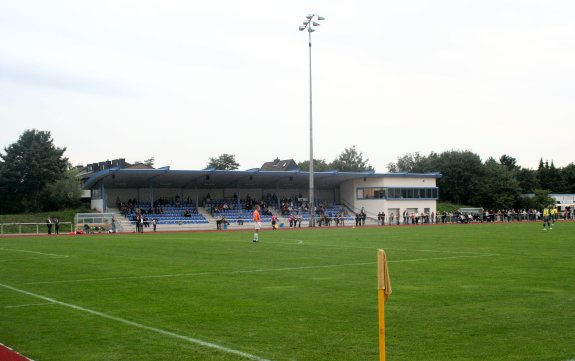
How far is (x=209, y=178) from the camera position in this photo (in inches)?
2655

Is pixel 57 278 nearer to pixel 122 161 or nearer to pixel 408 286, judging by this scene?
pixel 408 286

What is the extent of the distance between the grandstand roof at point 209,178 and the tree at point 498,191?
16.7 m

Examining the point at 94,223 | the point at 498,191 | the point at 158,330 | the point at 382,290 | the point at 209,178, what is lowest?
the point at 158,330

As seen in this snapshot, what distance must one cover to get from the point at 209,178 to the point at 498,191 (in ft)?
150

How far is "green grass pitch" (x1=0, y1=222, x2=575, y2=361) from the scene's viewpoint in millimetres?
Answer: 7793

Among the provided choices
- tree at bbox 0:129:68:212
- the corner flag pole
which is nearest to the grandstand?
tree at bbox 0:129:68:212

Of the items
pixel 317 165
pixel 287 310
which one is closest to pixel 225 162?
pixel 317 165

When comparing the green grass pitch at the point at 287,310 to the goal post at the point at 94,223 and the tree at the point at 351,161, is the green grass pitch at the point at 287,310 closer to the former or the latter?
the goal post at the point at 94,223

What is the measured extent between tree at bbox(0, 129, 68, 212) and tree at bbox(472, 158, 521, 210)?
5983 cm

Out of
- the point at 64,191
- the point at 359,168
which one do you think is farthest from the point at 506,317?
the point at 359,168

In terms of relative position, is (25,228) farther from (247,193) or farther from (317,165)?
(317,165)

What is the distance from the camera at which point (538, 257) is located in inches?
793

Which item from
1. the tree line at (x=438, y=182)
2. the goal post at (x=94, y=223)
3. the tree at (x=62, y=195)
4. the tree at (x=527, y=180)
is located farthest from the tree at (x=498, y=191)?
the goal post at (x=94, y=223)

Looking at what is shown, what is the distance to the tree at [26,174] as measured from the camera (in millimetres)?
79875
